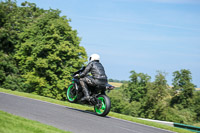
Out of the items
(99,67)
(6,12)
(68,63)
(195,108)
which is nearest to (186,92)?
(195,108)

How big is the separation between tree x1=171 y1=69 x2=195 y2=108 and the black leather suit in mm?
62875

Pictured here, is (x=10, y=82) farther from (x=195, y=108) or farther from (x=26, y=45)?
(x=195, y=108)

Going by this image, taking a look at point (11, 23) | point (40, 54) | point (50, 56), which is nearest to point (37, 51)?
point (40, 54)

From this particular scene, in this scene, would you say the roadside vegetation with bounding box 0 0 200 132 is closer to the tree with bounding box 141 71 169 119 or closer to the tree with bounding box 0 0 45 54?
the tree with bounding box 0 0 45 54

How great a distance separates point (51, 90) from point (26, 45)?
7112mm

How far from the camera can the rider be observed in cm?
1096

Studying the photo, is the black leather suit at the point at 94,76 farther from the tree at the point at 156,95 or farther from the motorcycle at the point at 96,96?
the tree at the point at 156,95

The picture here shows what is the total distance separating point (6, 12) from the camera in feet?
146

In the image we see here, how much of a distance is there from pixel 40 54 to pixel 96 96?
27169mm

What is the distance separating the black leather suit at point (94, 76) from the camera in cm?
1095

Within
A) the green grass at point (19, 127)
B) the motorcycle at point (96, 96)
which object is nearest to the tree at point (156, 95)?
the motorcycle at point (96, 96)

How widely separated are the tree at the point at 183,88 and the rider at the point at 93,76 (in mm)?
62866

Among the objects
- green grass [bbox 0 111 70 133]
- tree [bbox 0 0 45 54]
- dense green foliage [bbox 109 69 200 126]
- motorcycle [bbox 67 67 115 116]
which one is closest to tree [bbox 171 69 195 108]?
dense green foliage [bbox 109 69 200 126]

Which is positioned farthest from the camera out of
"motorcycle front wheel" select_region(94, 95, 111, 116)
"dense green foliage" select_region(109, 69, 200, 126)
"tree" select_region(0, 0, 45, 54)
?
"dense green foliage" select_region(109, 69, 200, 126)
